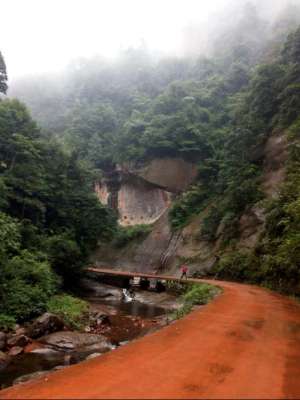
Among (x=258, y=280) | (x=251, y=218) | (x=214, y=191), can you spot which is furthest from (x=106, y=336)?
(x=214, y=191)

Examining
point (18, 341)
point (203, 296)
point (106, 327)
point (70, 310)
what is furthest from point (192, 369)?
point (70, 310)

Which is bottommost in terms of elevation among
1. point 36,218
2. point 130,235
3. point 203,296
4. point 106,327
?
point 106,327

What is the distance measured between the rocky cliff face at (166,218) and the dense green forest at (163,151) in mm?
1144

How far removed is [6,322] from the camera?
498 inches

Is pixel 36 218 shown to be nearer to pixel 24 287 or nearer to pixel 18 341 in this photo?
pixel 24 287

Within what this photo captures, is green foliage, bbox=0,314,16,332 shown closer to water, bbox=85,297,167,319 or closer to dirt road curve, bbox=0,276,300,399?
water, bbox=85,297,167,319

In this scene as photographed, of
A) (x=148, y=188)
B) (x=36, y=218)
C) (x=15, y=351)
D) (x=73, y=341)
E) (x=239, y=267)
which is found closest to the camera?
(x=15, y=351)

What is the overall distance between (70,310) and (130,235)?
27475 mm

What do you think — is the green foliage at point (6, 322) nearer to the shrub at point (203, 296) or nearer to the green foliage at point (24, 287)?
the green foliage at point (24, 287)

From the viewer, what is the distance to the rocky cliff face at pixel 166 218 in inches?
1108

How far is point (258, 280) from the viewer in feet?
71.1

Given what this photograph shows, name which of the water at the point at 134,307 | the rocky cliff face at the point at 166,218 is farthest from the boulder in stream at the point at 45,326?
the rocky cliff face at the point at 166,218

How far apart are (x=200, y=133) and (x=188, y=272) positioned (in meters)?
21.0

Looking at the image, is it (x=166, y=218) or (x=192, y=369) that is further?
(x=166, y=218)
